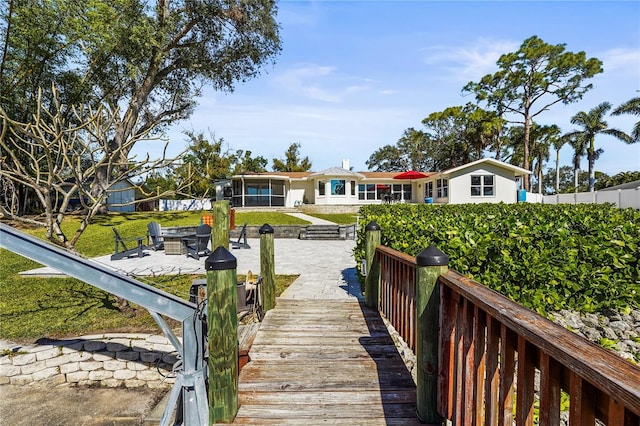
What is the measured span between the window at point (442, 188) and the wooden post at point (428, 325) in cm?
2400

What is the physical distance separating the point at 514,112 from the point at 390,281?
33431mm

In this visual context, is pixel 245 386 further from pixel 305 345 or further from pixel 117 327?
pixel 117 327

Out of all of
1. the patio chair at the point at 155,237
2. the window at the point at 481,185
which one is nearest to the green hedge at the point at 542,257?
the patio chair at the point at 155,237

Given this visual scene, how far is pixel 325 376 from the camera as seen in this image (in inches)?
117

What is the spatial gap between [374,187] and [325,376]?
2673cm

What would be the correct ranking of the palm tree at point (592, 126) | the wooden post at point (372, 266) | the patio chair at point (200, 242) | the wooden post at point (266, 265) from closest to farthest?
the wooden post at point (266, 265) < the wooden post at point (372, 266) < the patio chair at point (200, 242) < the palm tree at point (592, 126)

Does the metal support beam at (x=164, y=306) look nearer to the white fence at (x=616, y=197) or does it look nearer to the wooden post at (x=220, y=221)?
the wooden post at (x=220, y=221)

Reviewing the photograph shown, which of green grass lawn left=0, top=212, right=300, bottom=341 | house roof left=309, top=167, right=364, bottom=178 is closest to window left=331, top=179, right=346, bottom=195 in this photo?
house roof left=309, top=167, right=364, bottom=178

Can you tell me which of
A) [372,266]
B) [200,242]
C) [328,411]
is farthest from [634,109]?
[328,411]

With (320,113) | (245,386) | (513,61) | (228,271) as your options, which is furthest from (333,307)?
(513,61)

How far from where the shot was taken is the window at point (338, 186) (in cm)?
2623

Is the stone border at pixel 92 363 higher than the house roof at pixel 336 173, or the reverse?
the house roof at pixel 336 173

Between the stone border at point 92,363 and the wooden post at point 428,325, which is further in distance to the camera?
the stone border at point 92,363

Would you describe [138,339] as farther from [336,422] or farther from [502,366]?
[502,366]
